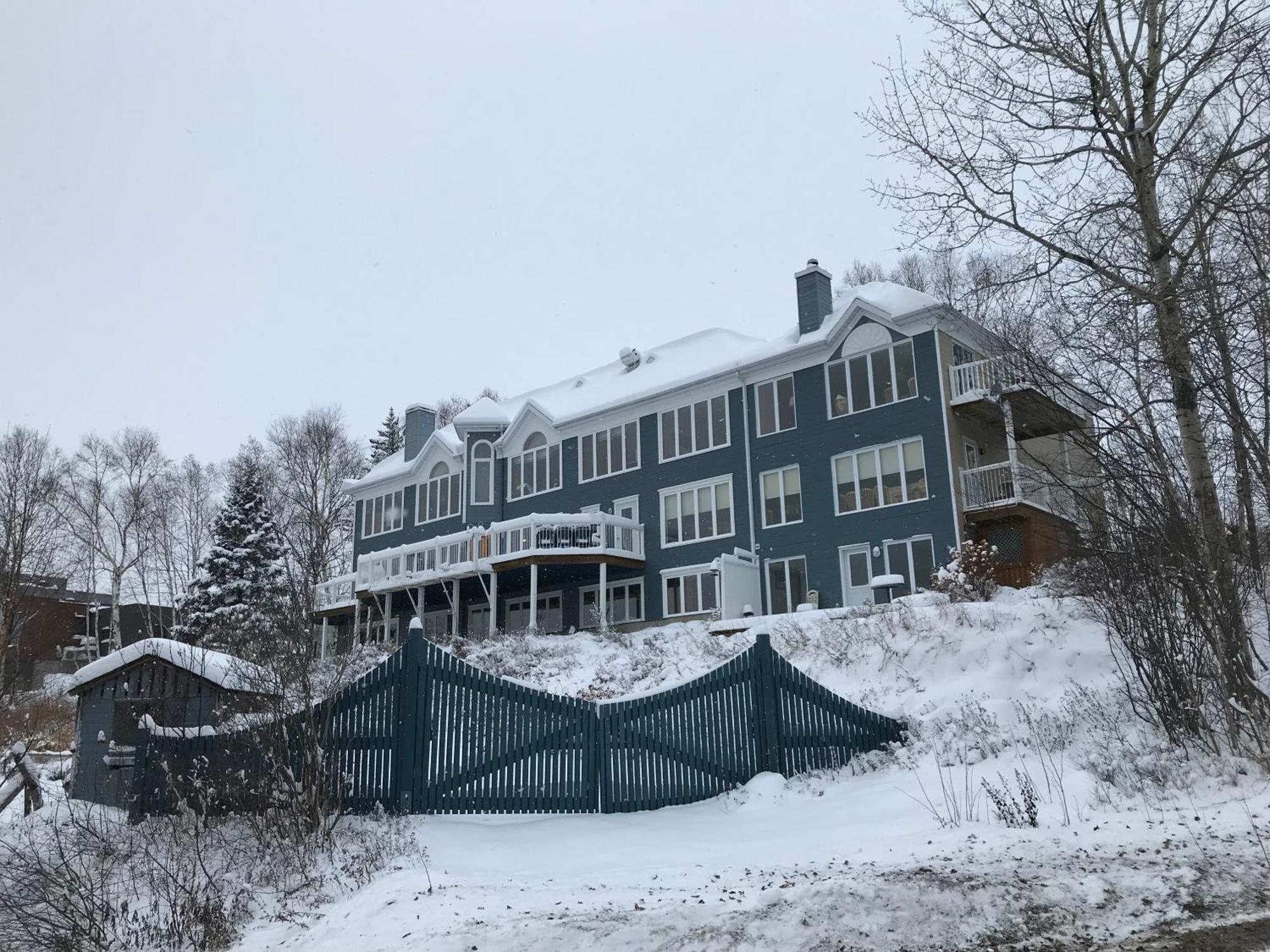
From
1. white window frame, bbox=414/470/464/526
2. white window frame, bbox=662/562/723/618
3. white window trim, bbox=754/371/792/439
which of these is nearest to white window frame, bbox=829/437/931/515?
white window trim, bbox=754/371/792/439

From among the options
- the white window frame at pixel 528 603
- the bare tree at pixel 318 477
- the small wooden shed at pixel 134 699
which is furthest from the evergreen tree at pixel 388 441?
the small wooden shed at pixel 134 699

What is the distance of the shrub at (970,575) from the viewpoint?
1677 centimetres

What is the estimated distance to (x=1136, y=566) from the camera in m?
8.82

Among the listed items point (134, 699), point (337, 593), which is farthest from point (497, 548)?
point (134, 699)

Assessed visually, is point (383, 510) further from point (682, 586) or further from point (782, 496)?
point (782, 496)

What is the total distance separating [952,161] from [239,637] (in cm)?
1012

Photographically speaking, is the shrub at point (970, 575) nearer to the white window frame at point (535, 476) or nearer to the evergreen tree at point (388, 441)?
the white window frame at point (535, 476)

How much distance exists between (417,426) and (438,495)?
5.28 metres

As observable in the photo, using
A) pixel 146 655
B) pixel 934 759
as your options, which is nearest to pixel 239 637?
pixel 146 655

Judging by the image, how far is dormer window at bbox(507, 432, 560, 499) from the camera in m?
31.3

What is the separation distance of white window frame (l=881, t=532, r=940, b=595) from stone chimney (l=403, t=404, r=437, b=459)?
2119 centimetres

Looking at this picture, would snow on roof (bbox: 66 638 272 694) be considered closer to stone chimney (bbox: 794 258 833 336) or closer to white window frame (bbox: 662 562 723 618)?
white window frame (bbox: 662 562 723 618)

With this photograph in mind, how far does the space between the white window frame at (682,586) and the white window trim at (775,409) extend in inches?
155

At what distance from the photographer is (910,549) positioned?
22438 mm
